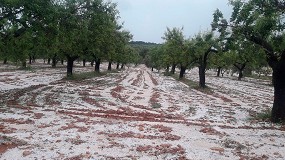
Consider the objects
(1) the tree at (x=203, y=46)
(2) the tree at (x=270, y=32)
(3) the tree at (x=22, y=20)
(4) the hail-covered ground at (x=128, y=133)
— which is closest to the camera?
(4) the hail-covered ground at (x=128, y=133)

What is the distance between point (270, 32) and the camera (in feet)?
67.5

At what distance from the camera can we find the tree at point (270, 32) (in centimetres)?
1916

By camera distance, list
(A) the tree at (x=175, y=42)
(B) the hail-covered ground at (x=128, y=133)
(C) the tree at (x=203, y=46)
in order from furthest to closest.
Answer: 1. (A) the tree at (x=175, y=42)
2. (C) the tree at (x=203, y=46)
3. (B) the hail-covered ground at (x=128, y=133)

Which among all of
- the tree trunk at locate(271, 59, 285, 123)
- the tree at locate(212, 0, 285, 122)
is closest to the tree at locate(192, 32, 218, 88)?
the tree at locate(212, 0, 285, 122)

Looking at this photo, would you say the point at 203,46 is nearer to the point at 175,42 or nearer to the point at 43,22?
the point at 175,42

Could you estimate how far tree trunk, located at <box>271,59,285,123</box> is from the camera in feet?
65.6

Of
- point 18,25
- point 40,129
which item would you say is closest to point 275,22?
point 40,129

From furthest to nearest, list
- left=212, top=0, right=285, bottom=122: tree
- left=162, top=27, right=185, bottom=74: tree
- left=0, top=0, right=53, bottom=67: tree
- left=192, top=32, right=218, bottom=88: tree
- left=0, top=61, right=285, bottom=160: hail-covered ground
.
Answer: left=162, top=27, right=185, bottom=74: tree
left=192, top=32, right=218, bottom=88: tree
left=0, top=0, right=53, bottom=67: tree
left=212, top=0, right=285, bottom=122: tree
left=0, top=61, right=285, bottom=160: hail-covered ground

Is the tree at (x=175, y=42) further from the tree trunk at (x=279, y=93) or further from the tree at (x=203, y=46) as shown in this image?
the tree trunk at (x=279, y=93)

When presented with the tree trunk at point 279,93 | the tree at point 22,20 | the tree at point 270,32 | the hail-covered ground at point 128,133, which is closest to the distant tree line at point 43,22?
the tree at point 22,20

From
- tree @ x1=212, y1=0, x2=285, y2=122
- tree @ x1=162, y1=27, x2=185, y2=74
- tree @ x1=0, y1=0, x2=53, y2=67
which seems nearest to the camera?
tree @ x1=212, y1=0, x2=285, y2=122

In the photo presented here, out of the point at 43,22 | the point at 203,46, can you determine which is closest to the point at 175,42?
the point at 203,46

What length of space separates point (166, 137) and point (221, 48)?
25788 millimetres

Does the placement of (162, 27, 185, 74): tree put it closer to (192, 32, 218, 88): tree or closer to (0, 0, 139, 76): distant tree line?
(192, 32, 218, 88): tree
